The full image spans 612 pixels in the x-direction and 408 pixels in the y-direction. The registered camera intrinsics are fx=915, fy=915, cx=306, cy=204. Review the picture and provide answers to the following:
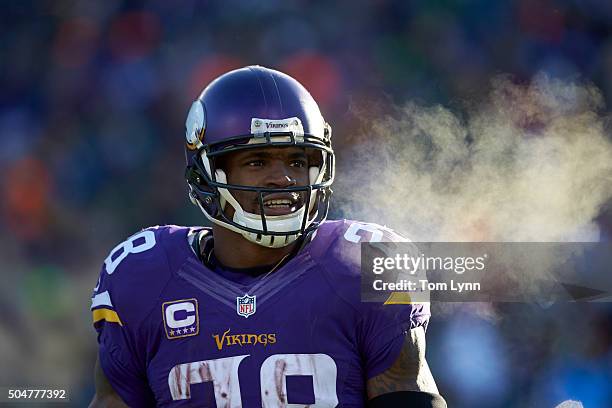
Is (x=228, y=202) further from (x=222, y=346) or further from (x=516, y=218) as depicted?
(x=516, y=218)

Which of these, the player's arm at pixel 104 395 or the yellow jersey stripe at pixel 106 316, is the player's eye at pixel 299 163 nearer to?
the yellow jersey stripe at pixel 106 316

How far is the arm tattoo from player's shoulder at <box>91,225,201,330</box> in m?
0.58

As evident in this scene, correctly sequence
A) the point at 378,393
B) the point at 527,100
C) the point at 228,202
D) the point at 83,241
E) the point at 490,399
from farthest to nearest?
1. the point at 83,241
2. the point at 527,100
3. the point at 490,399
4. the point at 228,202
5. the point at 378,393

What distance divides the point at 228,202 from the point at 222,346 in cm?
37

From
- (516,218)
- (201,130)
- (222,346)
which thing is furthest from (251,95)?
(516,218)

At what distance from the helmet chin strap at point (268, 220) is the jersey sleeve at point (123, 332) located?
248 millimetres

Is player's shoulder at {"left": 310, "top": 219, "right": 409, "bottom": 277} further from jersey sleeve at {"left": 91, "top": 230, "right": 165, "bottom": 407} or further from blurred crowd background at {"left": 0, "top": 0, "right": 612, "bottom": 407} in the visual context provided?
blurred crowd background at {"left": 0, "top": 0, "right": 612, "bottom": 407}

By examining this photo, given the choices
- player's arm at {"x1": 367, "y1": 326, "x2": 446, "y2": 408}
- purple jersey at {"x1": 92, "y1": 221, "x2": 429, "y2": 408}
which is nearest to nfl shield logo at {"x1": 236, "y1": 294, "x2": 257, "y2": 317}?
purple jersey at {"x1": 92, "y1": 221, "x2": 429, "y2": 408}

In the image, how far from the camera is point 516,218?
3.97m

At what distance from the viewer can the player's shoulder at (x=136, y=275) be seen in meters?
2.22

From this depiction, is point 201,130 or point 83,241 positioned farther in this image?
point 83,241

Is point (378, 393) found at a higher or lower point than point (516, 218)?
lower

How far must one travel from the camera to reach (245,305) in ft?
7.09

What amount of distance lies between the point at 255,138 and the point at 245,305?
0.41 m
